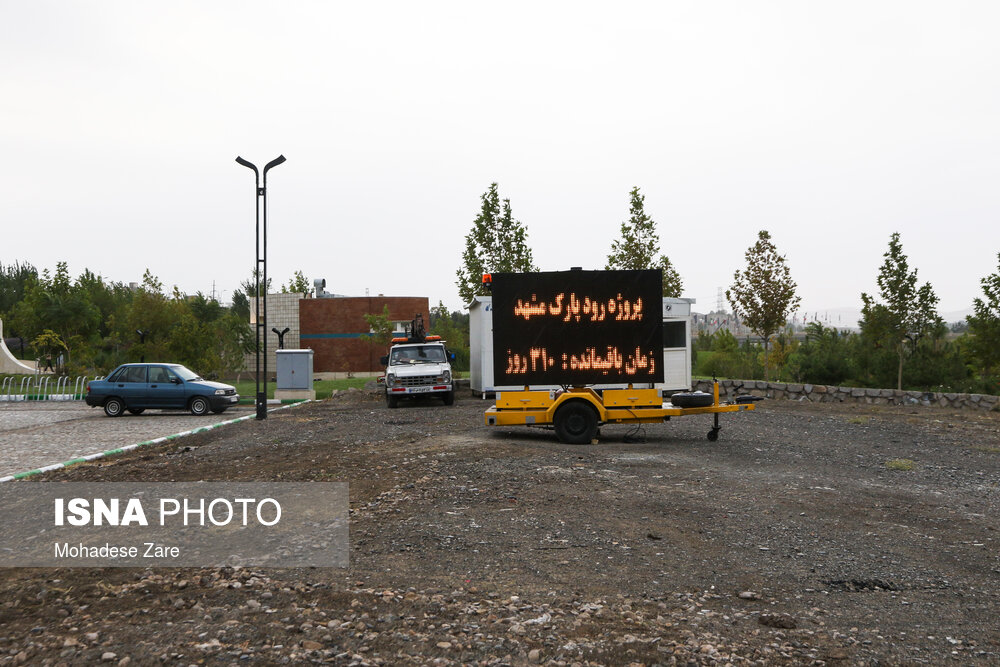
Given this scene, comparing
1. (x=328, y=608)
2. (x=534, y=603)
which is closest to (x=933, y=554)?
(x=534, y=603)

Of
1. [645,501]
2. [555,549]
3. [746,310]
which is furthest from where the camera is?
[746,310]

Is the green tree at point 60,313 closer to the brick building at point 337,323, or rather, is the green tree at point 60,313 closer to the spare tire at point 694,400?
the brick building at point 337,323

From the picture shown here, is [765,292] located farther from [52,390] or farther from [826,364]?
[52,390]

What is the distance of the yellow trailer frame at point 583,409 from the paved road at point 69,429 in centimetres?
795

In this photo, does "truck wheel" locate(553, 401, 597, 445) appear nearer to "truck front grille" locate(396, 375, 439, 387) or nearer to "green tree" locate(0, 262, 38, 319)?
"truck front grille" locate(396, 375, 439, 387)

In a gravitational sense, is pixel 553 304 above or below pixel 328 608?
above

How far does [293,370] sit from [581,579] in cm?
2475

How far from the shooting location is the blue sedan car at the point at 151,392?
2225 centimetres

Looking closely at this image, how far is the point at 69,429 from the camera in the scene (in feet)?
61.0

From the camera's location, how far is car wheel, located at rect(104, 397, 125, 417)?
22.4m

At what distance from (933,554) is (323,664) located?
527cm

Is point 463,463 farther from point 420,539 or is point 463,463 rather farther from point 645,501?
point 420,539

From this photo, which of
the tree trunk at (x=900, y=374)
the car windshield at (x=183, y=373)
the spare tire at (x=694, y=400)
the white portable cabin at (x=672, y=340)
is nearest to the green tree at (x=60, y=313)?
the car windshield at (x=183, y=373)

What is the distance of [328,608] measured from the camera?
4.99m
